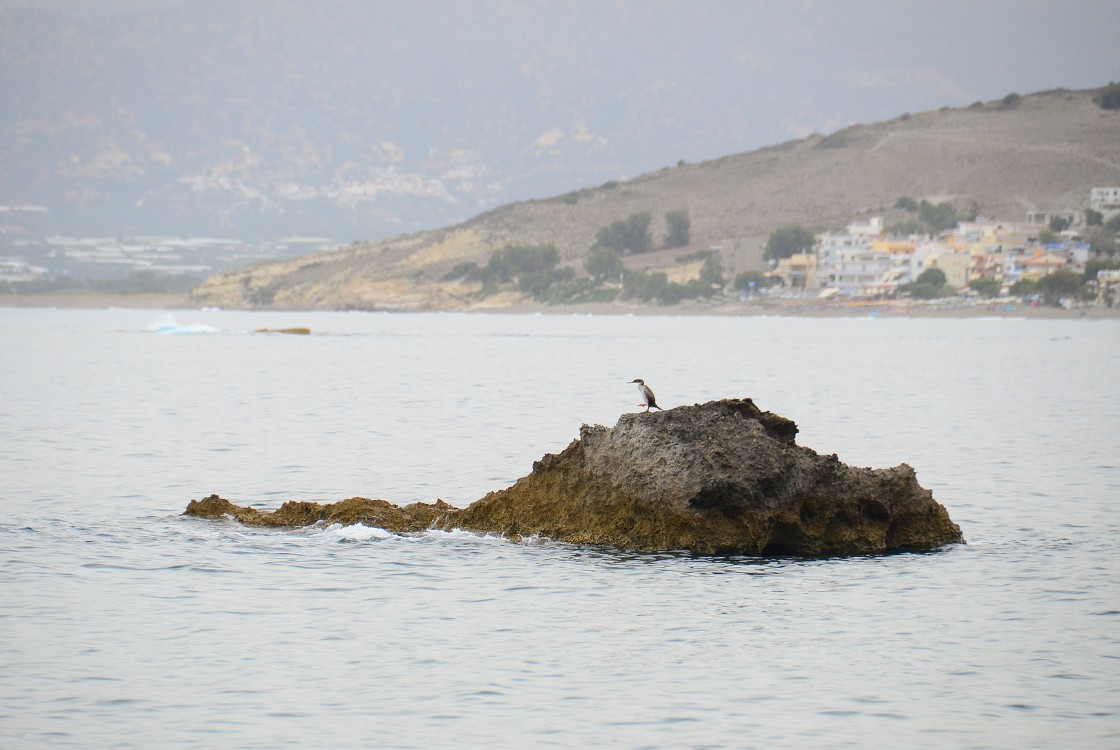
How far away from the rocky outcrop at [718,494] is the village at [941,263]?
150 m

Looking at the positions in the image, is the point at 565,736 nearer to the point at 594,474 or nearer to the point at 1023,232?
the point at 594,474

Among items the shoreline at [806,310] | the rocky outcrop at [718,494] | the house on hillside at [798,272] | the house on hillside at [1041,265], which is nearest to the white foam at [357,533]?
the rocky outcrop at [718,494]

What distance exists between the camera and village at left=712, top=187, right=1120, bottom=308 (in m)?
167

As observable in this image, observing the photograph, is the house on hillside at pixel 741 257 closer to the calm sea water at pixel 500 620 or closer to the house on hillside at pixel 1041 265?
the house on hillside at pixel 1041 265

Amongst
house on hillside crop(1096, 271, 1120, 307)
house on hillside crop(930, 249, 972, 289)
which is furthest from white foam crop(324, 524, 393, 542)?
house on hillside crop(930, 249, 972, 289)

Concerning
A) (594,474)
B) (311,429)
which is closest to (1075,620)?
(594,474)

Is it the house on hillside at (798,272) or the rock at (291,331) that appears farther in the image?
the house on hillside at (798,272)

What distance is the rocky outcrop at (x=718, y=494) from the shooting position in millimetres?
18156

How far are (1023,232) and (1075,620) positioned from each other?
18198cm

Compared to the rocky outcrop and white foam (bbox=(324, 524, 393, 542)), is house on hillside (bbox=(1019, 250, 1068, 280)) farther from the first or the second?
white foam (bbox=(324, 524, 393, 542))

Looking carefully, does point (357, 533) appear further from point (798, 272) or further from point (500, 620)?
point (798, 272)

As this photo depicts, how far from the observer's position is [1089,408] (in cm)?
4853

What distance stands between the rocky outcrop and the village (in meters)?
150

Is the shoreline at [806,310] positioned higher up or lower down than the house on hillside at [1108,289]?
lower down
